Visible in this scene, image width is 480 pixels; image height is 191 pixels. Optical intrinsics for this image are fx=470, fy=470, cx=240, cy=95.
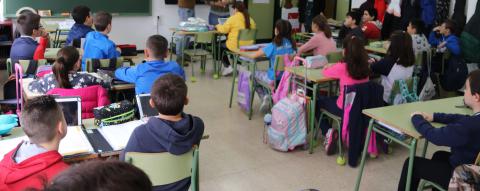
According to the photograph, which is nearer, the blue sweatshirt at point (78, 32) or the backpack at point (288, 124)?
the backpack at point (288, 124)

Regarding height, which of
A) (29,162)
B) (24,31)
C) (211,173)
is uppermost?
(24,31)

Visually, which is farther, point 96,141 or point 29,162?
point 96,141

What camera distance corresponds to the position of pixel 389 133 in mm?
3061

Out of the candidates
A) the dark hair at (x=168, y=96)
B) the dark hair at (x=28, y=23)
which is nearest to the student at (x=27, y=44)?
the dark hair at (x=28, y=23)

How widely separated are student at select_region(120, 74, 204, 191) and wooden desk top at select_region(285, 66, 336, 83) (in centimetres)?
186

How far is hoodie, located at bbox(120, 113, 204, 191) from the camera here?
2.19 meters

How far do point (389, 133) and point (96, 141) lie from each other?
6.01 feet

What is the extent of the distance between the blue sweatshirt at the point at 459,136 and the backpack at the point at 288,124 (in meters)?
1.46

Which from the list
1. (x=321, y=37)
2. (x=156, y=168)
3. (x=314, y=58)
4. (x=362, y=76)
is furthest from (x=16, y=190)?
(x=321, y=37)

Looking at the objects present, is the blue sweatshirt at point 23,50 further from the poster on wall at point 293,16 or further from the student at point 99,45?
the poster on wall at point 293,16

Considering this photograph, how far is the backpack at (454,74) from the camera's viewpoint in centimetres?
552

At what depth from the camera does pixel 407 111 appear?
3.02 m

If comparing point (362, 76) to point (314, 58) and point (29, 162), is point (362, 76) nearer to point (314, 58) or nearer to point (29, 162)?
point (314, 58)

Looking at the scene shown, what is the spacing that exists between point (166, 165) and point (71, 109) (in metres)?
0.72
